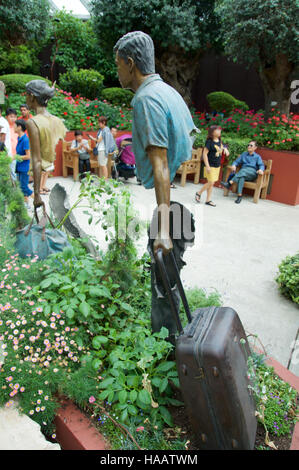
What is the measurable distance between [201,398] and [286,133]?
787 centimetres

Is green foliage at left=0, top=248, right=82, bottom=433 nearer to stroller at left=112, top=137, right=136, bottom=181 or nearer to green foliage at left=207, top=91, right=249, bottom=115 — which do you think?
stroller at left=112, top=137, right=136, bottom=181

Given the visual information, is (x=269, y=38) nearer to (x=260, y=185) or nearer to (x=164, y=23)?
(x=260, y=185)

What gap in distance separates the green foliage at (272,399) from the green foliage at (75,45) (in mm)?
14026

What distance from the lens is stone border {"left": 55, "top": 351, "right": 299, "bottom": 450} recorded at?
2.03 m

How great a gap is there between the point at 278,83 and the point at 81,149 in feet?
16.5

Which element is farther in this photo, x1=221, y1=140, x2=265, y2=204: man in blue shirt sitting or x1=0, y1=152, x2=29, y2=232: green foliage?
x1=221, y1=140, x2=265, y2=204: man in blue shirt sitting

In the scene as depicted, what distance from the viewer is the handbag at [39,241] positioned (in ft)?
10.8

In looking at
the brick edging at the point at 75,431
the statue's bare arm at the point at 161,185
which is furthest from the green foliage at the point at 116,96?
the brick edging at the point at 75,431

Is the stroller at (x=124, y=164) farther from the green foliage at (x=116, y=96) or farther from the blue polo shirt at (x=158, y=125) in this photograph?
the blue polo shirt at (x=158, y=125)

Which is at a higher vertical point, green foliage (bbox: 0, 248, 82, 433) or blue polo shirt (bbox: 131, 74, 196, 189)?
blue polo shirt (bbox: 131, 74, 196, 189)

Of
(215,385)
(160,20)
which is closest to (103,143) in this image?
(160,20)

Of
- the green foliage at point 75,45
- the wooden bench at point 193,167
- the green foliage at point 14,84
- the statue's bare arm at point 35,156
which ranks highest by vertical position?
the green foliage at point 75,45

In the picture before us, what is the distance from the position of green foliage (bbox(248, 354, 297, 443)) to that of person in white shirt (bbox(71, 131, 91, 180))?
7327mm

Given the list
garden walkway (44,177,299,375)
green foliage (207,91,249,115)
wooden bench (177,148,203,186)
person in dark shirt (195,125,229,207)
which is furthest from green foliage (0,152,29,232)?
green foliage (207,91,249,115)
